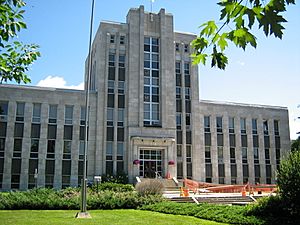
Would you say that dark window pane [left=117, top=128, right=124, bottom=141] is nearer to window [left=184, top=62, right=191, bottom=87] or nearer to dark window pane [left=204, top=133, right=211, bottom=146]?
window [left=184, top=62, right=191, bottom=87]

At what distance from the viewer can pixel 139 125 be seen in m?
42.6

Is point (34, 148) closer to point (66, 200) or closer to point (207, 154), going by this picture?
point (66, 200)

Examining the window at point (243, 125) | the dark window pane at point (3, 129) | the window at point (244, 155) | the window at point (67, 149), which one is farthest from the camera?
the window at point (243, 125)

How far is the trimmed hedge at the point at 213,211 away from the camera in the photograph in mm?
15555

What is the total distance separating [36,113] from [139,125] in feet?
38.2

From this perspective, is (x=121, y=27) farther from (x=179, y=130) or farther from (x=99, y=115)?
(x=179, y=130)

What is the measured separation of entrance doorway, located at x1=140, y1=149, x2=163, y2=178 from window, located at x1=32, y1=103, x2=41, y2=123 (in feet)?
40.0

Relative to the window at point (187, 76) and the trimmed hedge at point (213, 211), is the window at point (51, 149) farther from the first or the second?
the trimmed hedge at point (213, 211)

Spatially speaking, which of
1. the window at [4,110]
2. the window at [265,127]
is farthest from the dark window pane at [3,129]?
the window at [265,127]

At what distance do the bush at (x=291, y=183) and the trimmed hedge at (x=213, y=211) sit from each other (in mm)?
1595

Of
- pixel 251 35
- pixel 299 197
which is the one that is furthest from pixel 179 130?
pixel 251 35

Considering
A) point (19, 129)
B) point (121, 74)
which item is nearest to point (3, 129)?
point (19, 129)

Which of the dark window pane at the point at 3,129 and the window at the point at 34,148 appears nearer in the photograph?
the dark window pane at the point at 3,129

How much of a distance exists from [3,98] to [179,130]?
20653 millimetres
